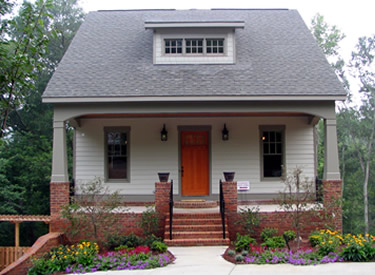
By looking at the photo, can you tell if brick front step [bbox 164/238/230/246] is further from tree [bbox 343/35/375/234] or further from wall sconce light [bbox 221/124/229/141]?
tree [bbox 343/35/375/234]

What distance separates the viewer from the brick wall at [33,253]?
9.20m

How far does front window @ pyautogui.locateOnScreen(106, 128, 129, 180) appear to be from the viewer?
1428 centimetres

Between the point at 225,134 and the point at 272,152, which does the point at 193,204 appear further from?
the point at 272,152

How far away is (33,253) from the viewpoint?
31.6 ft

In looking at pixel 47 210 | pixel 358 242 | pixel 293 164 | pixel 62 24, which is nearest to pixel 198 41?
pixel 293 164

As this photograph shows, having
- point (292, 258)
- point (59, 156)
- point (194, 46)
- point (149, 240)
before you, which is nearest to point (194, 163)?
point (194, 46)

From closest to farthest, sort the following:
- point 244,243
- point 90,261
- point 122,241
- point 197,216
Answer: point 90,261 < point 244,243 < point 122,241 < point 197,216

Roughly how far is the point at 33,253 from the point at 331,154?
7.88m

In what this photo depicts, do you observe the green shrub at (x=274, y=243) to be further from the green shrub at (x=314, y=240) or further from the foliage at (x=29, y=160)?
the foliage at (x=29, y=160)

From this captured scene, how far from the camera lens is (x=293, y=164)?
14.3 meters

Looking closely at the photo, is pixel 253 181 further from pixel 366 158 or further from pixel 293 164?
pixel 366 158

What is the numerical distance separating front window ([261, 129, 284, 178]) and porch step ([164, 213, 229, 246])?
11.8 feet

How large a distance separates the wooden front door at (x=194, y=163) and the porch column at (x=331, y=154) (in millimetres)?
4047

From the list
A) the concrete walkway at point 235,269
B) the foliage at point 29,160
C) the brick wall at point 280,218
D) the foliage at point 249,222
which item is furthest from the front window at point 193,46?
the foliage at point 29,160
